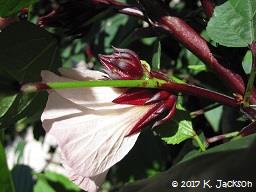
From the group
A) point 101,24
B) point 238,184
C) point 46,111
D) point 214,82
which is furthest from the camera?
point 101,24

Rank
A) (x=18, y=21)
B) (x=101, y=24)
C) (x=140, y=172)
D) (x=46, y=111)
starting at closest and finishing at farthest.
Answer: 1. (x=46, y=111)
2. (x=18, y=21)
3. (x=140, y=172)
4. (x=101, y=24)

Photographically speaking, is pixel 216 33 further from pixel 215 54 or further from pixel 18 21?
pixel 18 21

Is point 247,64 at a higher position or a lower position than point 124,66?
lower

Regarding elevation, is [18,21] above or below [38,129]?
above

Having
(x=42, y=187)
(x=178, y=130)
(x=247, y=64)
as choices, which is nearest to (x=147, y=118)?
(x=178, y=130)

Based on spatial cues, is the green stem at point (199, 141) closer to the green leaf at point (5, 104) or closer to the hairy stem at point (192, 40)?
the hairy stem at point (192, 40)

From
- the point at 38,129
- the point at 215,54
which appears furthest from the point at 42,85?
the point at 38,129

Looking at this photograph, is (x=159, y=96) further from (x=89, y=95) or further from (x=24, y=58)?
(x=24, y=58)
